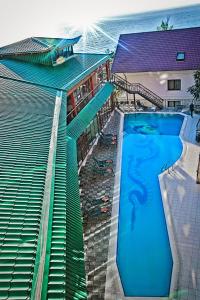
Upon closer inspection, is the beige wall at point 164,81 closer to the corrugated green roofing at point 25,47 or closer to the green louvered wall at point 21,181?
the corrugated green roofing at point 25,47

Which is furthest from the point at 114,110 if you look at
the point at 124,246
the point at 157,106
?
the point at 124,246

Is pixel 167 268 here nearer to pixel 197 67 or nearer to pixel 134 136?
pixel 134 136

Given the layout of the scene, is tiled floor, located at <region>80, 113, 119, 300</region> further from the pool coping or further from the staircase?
the staircase

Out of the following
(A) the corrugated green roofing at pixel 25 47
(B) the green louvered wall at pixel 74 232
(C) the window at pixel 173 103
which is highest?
(A) the corrugated green roofing at pixel 25 47

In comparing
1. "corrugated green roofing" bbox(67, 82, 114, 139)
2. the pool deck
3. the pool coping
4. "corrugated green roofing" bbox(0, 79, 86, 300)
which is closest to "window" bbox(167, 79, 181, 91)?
"corrugated green roofing" bbox(67, 82, 114, 139)

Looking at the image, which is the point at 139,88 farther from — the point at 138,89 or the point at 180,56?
the point at 180,56

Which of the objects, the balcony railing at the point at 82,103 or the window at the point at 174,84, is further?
the window at the point at 174,84

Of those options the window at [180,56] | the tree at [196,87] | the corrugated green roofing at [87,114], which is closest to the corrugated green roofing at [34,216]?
the corrugated green roofing at [87,114]
